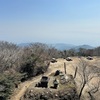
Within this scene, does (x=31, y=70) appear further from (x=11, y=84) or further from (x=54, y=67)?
(x=11, y=84)

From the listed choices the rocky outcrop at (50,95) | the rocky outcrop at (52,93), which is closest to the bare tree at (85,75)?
the rocky outcrop at (52,93)

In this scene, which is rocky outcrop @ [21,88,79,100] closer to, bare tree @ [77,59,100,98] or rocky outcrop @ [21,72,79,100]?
rocky outcrop @ [21,72,79,100]

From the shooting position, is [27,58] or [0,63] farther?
[27,58]

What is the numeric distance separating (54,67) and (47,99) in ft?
65.6

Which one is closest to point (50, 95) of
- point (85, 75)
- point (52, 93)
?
point (52, 93)

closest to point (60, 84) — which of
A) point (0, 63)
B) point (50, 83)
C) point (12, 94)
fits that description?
point (50, 83)

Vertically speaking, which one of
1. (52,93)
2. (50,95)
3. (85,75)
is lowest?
(50,95)

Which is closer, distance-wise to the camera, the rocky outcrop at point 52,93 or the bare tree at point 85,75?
the rocky outcrop at point 52,93

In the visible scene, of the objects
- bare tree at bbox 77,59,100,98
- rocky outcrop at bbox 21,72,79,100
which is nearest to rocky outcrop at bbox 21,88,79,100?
rocky outcrop at bbox 21,72,79,100

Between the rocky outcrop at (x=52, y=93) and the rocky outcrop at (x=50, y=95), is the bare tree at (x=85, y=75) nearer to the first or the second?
the rocky outcrop at (x=52, y=93)

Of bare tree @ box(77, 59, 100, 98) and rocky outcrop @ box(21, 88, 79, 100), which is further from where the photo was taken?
bare tree @ box(77, 59, 100, 98)

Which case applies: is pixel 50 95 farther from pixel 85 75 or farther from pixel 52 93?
pixel 85 75

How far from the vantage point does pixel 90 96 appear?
105 feet

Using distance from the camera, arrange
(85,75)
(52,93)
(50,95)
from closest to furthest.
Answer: (50,95), (52,93), (85,75)
